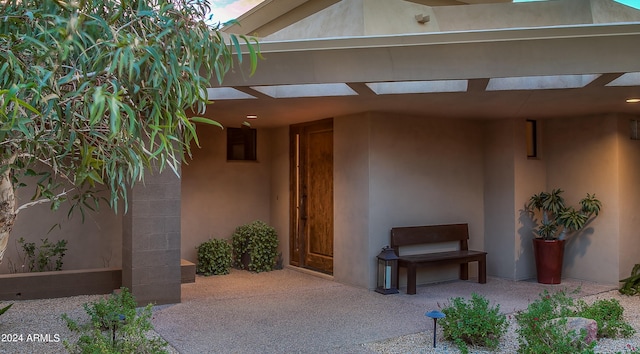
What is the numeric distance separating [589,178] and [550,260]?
55.2 inches

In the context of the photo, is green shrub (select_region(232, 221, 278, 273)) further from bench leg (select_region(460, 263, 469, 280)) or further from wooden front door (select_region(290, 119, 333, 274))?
bench leg (select_region(460, 263, 469, 280))

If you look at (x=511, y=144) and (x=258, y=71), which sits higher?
(x=258, y=71)

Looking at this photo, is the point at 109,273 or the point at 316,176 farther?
the point at 316,176

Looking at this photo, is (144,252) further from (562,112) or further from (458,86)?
(562,112)

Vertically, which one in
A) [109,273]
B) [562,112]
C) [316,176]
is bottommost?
[109,273]

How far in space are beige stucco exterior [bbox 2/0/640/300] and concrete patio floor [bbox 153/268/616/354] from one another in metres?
0.62

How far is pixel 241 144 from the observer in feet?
31.6

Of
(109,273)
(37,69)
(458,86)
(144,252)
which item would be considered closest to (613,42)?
(458,86)

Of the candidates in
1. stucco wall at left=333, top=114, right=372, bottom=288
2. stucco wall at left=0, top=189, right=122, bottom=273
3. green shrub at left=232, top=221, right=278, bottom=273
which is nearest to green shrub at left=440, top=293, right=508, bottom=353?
stucco wall at left=333, top=114, right=372, bottom=288

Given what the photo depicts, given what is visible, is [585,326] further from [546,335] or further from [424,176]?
[424,176]

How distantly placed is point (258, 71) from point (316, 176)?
11.9 feet

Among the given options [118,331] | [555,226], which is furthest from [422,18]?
[118,331]

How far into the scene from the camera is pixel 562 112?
25.2 feet

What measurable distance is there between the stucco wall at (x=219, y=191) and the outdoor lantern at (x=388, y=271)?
320 centimetres
